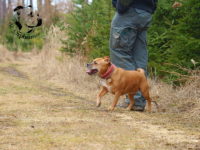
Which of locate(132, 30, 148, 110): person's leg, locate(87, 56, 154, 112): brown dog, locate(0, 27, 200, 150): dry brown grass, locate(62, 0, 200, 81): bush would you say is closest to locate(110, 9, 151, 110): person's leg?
locate(132, 30, 148, 110): person's leg

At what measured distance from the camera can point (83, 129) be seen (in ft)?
14.8

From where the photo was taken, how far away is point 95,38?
33.1 feet

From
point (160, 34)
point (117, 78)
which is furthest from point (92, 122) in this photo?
point (160, 34)

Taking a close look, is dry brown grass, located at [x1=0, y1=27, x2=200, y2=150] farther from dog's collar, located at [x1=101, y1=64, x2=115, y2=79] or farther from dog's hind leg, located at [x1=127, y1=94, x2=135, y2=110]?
dog's collar, located at [x1=101, y1=64, x2=115, y2=79]

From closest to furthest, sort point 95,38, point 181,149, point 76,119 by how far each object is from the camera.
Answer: point 181,149, point 76,119, point 95,38

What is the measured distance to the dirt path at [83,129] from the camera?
12.6 feet

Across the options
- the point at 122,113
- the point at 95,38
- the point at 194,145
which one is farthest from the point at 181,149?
the point at 95,38

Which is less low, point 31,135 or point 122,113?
point 31,135

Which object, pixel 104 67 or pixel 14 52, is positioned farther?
pixel 14 52

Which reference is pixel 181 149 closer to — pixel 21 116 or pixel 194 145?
pixel 194 145

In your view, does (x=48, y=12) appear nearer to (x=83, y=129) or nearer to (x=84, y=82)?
(x=84, y=82)

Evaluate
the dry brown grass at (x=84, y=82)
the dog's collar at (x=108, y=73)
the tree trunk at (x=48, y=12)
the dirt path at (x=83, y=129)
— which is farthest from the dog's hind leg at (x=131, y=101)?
the tree trunk at (x=48, y=12)

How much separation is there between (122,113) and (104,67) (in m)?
0.63

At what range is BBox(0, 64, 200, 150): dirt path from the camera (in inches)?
152
